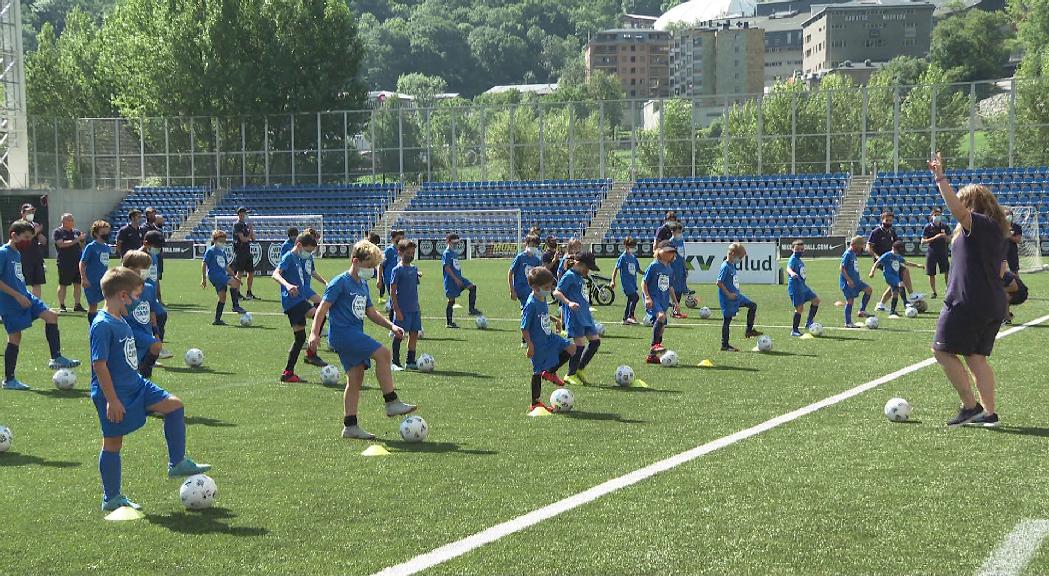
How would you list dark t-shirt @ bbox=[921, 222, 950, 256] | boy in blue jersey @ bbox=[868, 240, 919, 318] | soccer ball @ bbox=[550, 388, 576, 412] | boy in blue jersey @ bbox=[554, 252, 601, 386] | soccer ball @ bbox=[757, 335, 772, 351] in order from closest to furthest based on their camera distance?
1. soccer ball @ bbox=[550, 388, 576, 412]
2. boy in blue jersey @ bbox=[554, 252, 601, 386]
3. soccer ball @ bbox=[757, 335, 772, 351]
4. boy in blue jersey @ bbox=[868, 240, 919, 318]
5. dark t-shirt @ bbox=[921, 222, 950, 256]

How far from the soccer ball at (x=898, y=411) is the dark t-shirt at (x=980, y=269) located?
131 cm

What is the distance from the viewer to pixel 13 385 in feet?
46.1

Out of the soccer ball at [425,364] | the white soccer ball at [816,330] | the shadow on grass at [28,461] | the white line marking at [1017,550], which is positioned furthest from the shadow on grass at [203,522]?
the white soccer ball at [816,330]

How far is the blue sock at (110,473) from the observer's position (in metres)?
7.86

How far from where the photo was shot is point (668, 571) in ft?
21.3

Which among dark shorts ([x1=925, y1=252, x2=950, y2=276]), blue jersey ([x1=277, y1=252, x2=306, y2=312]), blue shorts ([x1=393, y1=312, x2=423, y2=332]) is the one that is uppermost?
blue jersey ([x1=277, y1=252, x2=306, y2=312])

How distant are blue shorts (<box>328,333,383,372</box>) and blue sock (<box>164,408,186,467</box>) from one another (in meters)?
2.29

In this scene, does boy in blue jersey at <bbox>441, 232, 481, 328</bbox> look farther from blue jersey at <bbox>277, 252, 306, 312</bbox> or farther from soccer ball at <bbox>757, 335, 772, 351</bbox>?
soccer ball at <bbox>757, 335, 772, 351</bbox>

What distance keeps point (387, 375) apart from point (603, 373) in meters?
5.28

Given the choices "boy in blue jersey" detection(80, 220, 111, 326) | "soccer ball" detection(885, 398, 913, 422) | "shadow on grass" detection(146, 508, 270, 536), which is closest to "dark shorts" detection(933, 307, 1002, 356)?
"soccer ball" detection(885, 398, 913, 422)

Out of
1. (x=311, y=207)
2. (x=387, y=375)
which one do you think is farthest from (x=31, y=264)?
(x=311, y=207)

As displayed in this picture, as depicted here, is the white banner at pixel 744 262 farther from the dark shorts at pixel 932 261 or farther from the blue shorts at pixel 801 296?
the blue shorts at pixel 801 296

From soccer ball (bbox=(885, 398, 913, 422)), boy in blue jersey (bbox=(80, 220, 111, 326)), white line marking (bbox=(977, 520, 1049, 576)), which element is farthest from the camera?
boy in blue jersey (bbox=(80, 220, 111, 326))

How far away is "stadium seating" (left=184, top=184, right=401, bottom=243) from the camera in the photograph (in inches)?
2258
